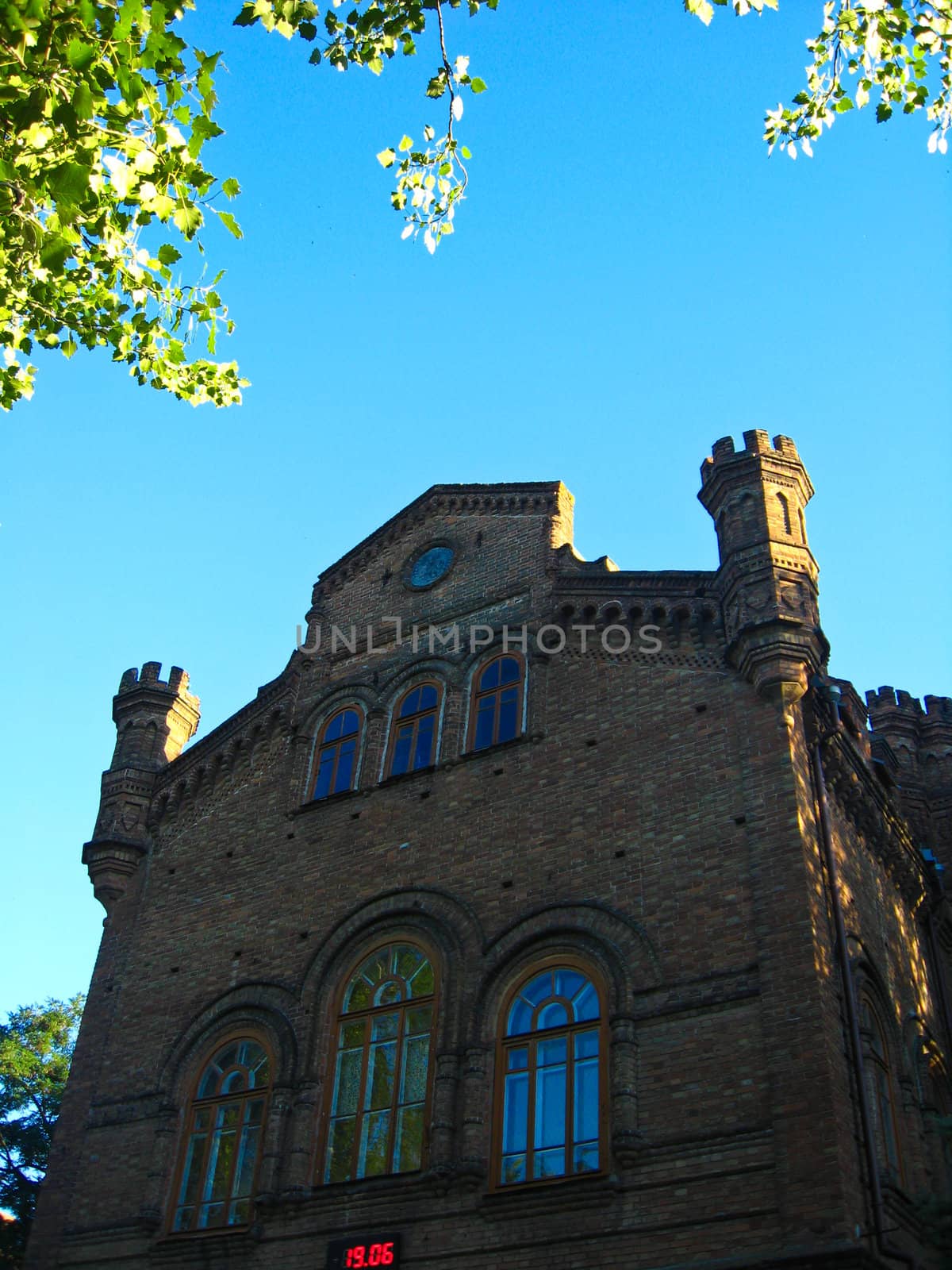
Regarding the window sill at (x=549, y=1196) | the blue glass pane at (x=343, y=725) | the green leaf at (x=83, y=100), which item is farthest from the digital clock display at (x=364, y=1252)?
the green leaf at (x=83, y=100)

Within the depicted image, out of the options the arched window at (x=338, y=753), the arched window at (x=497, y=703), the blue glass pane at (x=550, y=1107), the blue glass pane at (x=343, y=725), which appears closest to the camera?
the blue glass pane at (x=550, y=1107)

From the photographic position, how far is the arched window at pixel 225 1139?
646 inches

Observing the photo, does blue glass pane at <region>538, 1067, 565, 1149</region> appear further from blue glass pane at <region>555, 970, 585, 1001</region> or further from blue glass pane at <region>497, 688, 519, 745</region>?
blue glass pane at <region>497, 688, 519, 745</region>

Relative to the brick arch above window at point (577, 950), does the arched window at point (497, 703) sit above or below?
above

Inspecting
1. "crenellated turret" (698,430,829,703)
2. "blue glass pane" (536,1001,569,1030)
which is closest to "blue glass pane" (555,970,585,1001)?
"blue glass pane" (536,1001,569,1030)

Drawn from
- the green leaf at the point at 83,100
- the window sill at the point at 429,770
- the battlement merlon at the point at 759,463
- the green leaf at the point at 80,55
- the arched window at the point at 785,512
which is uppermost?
the battlement merlon at the point at 759,463

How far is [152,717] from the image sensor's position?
22.5 metres

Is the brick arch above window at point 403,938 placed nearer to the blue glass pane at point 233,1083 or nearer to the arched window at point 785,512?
the blue glass pane at point 233,1083

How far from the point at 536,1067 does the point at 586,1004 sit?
0.91 metres

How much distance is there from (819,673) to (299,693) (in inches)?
345

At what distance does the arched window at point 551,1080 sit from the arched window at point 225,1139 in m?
3.68

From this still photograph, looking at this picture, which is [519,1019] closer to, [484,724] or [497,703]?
[484,724]

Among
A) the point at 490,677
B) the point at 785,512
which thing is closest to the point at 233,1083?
the point at 490,677

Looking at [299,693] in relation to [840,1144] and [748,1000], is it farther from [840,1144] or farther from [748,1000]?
[840,1144]
